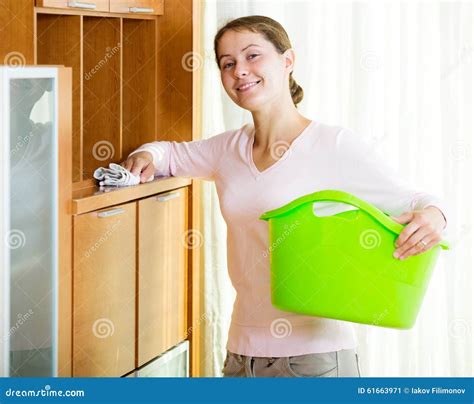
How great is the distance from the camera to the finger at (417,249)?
1918mm

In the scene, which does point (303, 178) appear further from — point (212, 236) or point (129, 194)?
point (212, 236)

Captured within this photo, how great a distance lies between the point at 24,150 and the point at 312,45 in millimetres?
1167

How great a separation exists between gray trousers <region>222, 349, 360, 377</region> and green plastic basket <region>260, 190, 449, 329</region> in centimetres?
13

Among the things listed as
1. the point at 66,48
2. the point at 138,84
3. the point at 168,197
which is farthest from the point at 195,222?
the point at 66,48

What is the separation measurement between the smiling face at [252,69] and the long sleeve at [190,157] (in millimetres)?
179

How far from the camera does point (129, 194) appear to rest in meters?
2.45

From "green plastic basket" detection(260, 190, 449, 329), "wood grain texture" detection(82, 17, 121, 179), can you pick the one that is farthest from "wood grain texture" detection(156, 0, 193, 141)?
"green plastic basket" detection(260, 190, 449, 329)

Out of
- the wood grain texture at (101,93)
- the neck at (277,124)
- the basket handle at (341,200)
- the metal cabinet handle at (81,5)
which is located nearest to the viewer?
the basket handle at (341,200)

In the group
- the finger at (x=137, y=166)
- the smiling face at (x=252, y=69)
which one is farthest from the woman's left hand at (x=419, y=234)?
the finger at (x=137, y=166)

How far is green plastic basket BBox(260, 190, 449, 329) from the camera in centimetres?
193

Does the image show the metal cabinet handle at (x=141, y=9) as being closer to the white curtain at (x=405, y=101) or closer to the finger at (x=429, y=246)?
the white curtain at (x=405, y=101)

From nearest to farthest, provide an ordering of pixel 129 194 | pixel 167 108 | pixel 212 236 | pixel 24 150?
pixel 24 150 → pixel 129 194 → pixel 167 108 → pixel 212 236

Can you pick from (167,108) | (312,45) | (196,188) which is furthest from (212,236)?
(312,45)

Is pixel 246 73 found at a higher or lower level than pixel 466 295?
higher
